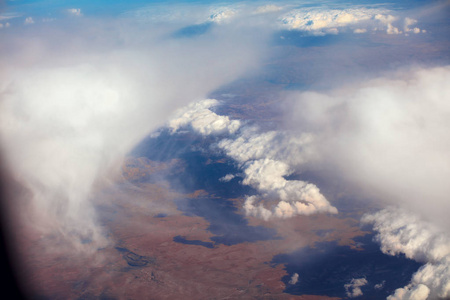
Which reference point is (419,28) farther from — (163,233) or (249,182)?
(163,233)

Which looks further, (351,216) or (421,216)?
(351,216)

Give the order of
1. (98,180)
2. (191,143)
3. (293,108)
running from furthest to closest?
(293,108)
(191,143)
(98,180)

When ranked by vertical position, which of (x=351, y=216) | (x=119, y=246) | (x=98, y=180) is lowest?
(x=351, y=216)

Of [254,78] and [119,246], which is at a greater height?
[254,78]

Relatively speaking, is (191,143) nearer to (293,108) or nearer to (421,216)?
(293,108)

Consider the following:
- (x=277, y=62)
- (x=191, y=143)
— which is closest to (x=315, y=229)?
(x=191, y=143)

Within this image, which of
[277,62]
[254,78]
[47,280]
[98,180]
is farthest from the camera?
[277,62]

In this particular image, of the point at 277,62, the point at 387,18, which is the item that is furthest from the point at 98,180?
the point at 387,18
